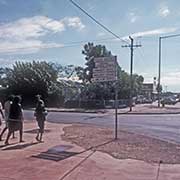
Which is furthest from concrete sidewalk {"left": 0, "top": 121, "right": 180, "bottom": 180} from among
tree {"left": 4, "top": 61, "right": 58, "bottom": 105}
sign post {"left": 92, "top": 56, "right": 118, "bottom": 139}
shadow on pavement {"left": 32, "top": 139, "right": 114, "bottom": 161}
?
tree {"left": 4, "top": 61, "right": 58, "bottom": 105}

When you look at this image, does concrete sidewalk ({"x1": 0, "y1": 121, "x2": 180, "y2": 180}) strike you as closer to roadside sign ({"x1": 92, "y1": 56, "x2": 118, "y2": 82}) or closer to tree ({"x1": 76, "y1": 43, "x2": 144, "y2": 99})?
roadside sign ({"x1": 92, "y1": 56, "x2": 118, "y2": 82})

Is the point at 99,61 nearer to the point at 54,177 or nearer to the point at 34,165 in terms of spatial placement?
the point at 34,165

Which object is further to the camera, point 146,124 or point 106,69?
point 146,124

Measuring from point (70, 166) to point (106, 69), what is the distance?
5.89 m

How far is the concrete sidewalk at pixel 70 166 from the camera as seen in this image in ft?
29.2

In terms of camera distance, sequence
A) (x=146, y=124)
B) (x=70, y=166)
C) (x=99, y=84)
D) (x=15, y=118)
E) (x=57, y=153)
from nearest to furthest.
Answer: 1. (x=70, y=166)
2. (x=57, y=153)
3. (x=15, y=118)
4. (x=146, y=124)
5. (x=99, y=84)

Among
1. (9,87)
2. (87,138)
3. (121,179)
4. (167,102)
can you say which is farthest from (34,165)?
(167,102)

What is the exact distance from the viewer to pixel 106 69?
1505 cm

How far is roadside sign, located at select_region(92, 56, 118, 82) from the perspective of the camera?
588 inches

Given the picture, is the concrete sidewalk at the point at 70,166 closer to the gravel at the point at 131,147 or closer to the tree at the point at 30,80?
the gravel at the point at 131,147

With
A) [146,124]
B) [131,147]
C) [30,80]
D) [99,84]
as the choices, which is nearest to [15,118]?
[131,147]

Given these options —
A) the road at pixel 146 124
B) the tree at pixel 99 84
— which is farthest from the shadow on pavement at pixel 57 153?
the tree at pixel 99 84

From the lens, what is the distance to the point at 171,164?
416 inches

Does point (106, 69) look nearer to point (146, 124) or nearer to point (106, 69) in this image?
point (106, 69)
